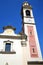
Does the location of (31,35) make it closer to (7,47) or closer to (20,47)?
(20,47)

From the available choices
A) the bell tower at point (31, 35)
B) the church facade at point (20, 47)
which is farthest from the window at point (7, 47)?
the bell tower at point (31, 35)

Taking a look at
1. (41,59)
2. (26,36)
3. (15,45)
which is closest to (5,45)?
→ (15,45)

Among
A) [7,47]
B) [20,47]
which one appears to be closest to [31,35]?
[20,47]

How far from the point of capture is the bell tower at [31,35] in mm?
15117

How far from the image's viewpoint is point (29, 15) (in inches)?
824

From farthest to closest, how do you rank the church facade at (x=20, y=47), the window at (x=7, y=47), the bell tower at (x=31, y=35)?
the window at (x=7, y=47)
the bell tower at (x=31, y=35)
the church facade at (x=20, y=47)

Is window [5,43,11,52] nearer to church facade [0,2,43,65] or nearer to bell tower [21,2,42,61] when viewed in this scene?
church facade [0,2,43,65]

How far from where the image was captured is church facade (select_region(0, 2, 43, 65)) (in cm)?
1439

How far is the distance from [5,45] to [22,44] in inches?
75.6

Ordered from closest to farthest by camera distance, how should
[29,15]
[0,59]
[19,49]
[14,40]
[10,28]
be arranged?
[0,59]
[19,49]
[14,40]
[10,28]
[29,15]

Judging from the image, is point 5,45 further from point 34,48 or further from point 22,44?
point 34,48

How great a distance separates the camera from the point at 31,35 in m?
17.3

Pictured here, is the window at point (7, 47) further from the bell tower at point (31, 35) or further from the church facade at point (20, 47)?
the bell tower at point (31, 35)

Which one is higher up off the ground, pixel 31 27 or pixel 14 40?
pixel 31 27
